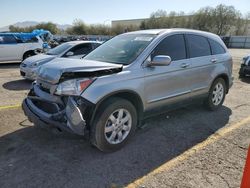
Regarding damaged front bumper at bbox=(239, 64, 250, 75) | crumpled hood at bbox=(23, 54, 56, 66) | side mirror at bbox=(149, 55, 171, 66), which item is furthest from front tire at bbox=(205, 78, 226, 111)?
crumpled hood at bbox=(23, 54, 56, 66)

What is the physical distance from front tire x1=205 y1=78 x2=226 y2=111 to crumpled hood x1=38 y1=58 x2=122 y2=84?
9.18 ft

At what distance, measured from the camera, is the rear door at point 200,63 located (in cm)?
520

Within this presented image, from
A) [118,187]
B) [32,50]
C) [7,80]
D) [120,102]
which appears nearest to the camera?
[118,187]

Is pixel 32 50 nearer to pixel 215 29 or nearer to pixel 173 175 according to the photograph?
pixel 173 175

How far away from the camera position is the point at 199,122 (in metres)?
5.35

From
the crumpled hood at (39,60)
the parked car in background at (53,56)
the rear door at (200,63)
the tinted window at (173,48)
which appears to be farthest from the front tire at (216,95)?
the crumpled hood at (39,60)

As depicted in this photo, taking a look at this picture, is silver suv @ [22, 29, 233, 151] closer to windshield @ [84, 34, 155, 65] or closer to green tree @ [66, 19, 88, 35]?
windshield @ [84, 34, 155, 65]

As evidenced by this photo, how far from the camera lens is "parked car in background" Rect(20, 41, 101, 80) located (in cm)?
886

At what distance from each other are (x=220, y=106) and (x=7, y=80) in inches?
294

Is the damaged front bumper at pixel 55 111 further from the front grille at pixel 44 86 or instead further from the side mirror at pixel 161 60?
the side mirror at pixel 161 60

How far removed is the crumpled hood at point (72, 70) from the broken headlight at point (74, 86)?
0.07 metres

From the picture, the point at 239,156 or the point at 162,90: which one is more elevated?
the point at 162,90

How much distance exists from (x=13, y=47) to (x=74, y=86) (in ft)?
38.4

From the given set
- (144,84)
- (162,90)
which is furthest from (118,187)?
(162,90)
